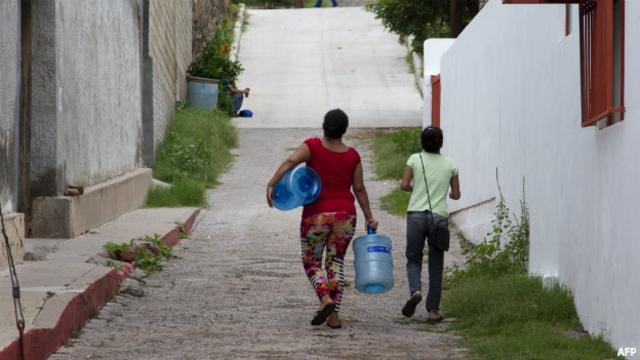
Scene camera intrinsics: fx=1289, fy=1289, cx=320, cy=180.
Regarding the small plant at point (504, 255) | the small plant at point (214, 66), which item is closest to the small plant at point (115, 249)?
the small plant at point (504, 255)

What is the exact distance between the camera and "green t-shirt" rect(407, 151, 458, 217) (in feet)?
31.2

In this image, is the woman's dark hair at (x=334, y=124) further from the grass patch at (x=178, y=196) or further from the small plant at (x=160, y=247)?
the grass patch at (x=178, y=196)

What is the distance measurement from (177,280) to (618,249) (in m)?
5.24

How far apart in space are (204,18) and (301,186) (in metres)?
22.3

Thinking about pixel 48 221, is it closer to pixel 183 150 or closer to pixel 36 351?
pixel 36 351

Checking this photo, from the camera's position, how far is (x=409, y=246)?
9.55 m

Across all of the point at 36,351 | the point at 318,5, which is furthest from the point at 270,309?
the point at 318,5

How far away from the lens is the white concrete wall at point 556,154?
23.9 ft

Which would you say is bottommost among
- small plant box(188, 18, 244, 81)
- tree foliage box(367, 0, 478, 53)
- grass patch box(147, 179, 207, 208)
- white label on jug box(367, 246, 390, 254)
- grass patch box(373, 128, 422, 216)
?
white label on jug box(367, 246, 390, 254)

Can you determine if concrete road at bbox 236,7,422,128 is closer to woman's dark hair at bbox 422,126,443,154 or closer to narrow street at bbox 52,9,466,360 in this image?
narrow street at bbox 52,9,466,360

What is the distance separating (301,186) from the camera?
366 inches

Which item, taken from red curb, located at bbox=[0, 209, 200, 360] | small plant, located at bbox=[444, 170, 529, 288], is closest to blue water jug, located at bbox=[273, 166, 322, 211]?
red curb, located at bbox=[0, 209, 200, 360]

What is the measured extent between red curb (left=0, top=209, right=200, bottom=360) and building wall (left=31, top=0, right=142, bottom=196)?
170 cm

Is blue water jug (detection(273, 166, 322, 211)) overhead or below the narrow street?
overhead
